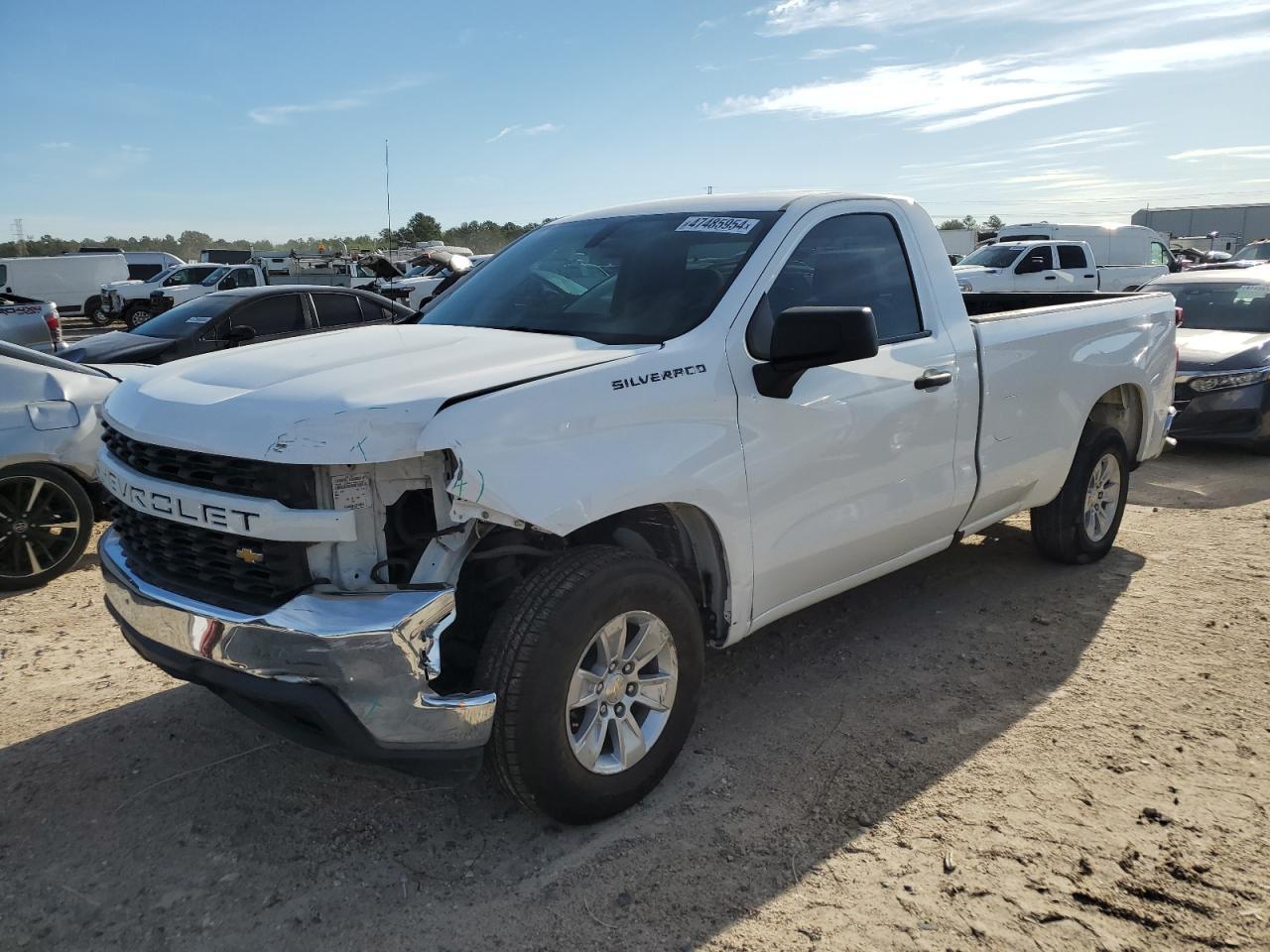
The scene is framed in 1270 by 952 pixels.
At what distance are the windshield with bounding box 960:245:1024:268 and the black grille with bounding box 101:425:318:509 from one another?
2103 centimetres

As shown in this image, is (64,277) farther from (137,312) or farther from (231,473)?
(231,473)

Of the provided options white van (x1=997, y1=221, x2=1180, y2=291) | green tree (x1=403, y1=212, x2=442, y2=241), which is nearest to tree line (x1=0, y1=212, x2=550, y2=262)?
green tree (x1=403, y1=212, x2=442, y2=241)

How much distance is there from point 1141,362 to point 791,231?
9.95ft

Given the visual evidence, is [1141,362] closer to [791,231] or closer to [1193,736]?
[1193,736]

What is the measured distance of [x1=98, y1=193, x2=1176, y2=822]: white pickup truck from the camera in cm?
271

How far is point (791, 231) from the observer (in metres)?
3.79

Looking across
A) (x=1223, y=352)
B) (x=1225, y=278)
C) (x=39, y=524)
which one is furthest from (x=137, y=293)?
Answer: (x=1223, y=352)

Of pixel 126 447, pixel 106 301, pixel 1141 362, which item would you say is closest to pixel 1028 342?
pixel 1141 362

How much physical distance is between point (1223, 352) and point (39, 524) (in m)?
9.43

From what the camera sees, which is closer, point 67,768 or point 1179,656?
point 67,768

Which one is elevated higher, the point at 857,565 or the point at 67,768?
the point at 857,565

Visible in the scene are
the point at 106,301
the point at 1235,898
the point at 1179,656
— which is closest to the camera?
the point at 1235,898

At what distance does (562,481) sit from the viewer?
285cm

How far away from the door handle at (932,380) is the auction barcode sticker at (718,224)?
94 cm
